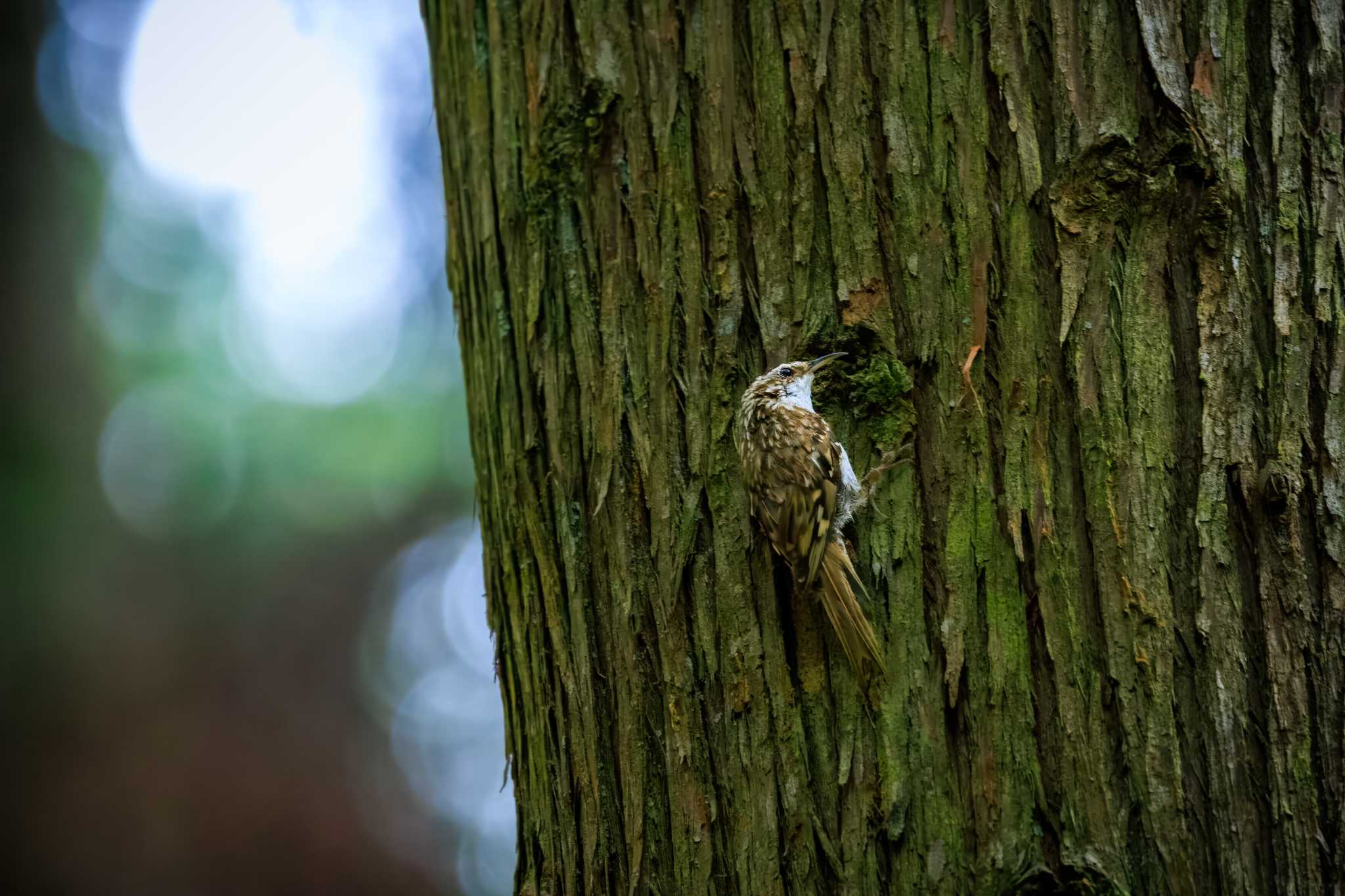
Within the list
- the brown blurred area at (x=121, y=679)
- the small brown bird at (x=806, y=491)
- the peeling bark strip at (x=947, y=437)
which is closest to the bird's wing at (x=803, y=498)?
the small brown bird at (x=806, y=491)

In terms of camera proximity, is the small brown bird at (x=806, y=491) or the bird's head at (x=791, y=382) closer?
the small brown bird at (x=806, y=491)

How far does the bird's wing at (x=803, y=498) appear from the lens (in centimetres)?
180

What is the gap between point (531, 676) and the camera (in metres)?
1.86

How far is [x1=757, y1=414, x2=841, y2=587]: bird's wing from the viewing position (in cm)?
180

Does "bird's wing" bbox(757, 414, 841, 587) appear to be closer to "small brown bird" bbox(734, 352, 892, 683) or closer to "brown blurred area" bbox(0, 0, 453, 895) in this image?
"small brown bird" bbox(734, 352, 892, 683)

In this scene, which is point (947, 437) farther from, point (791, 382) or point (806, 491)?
point (806, 491)

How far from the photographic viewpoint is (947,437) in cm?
162

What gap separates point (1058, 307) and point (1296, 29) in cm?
63

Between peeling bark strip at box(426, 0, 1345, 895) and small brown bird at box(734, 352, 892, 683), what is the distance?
50mm

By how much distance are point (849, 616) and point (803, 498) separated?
2.18 ft

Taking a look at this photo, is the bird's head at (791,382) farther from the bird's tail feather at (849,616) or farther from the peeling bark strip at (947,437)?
the bird's tail feather at (849,616)

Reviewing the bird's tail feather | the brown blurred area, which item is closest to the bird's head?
the bird's tail feather

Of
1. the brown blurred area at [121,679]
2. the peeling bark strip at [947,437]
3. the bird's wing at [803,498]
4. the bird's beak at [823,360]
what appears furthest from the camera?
the brown blurred area at [121,679]

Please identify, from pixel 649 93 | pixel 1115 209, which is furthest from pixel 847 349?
pixel 649 93
